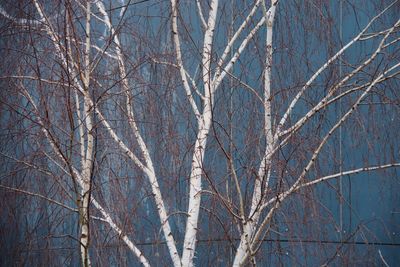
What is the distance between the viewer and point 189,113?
625 cm

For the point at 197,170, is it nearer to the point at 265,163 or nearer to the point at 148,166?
the point at 148,166

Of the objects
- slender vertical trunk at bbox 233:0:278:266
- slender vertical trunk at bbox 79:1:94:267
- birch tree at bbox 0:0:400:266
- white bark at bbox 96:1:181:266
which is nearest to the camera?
slender vertical trunk at bbox 79:1:94:267

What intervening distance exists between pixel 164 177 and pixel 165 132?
0.38 metres

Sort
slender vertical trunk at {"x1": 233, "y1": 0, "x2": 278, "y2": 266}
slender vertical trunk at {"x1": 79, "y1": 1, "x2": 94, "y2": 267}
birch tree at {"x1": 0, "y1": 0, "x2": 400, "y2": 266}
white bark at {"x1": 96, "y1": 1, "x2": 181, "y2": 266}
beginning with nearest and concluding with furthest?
1. slender vertical trunk at {"x1": 79, "y1": 1, "x2": 94, "y2": 267}
2. slender vertical trunk at {"x1": 233, "y1": 0, "x2": 278, "y2": 266}
3. birch tree at {"x1": 0, "y1": 0, "x2": 400, "y2": 266}
4. white bark at {"x1": 96, "y1": 1, "x2": 181, "y2": 266}

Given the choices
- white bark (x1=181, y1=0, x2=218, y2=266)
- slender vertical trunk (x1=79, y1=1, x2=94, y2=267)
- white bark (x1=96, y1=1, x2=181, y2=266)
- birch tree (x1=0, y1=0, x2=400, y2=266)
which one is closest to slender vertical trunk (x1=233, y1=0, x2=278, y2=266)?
birch tree (x1=0, y1=0, x2=400, y2=266)

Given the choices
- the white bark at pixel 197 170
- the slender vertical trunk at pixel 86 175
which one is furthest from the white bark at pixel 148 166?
the slender vertical trunk at pixel 86 175

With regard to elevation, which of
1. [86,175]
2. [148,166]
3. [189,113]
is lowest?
[86,175]

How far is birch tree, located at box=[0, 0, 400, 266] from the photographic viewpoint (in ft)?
18.6

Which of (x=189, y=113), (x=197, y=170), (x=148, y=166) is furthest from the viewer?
(x=189, y=113)

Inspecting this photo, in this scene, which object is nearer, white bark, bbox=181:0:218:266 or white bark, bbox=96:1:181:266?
white bark, bbox=181:0:218:266

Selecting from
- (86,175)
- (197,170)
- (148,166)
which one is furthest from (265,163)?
(86,175)

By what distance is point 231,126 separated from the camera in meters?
6.11

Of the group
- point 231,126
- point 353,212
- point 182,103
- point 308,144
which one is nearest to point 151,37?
point 182,103

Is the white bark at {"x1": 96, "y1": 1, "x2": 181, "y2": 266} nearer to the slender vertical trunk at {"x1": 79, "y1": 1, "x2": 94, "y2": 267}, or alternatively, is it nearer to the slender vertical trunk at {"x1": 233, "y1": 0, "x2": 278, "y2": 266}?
the slender vertical trunk at {"x1": 79, "y1": 1, "x2": 94, "y2": 267}
